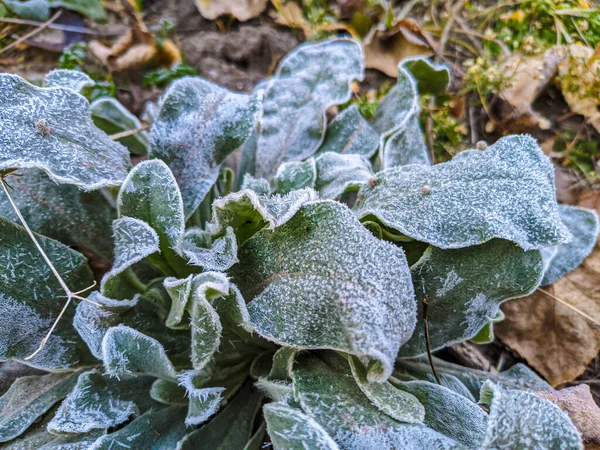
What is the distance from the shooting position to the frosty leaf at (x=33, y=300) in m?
1.07

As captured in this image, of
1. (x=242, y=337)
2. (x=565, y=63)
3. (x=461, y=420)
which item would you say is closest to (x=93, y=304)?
(x=242, y=337)

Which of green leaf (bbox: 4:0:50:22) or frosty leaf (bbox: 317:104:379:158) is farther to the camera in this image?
green leaf (bbox: 4:0:50:22)

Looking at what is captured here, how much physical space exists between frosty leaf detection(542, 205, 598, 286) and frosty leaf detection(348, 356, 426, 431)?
26.5 inches

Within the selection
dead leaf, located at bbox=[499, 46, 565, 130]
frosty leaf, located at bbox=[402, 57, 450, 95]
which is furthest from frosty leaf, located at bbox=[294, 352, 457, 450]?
dead leaf, located at bbox=[499, 46, 565, 130]

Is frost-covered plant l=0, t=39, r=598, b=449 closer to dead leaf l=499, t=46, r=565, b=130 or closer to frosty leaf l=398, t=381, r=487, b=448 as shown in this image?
frosty leaf l=398, t=381, r=487, b=448

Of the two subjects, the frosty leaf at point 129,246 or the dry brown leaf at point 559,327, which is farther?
the dry brown leaf at point 559,327

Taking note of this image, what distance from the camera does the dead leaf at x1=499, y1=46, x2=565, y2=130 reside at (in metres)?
1.82

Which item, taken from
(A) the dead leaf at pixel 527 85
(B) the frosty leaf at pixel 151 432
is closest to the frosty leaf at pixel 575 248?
(A) the dead leaf at pixel 527 85

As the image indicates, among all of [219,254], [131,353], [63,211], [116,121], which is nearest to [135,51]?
[116,121]

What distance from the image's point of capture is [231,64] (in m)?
2.07

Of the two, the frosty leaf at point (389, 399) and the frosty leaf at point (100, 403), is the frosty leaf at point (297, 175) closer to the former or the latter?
the frosty leaf at point (389, 399)

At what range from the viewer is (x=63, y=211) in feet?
4.15

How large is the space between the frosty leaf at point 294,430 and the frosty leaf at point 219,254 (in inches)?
10.9

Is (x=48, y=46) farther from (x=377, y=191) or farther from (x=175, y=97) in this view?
(x=377, y=191)
